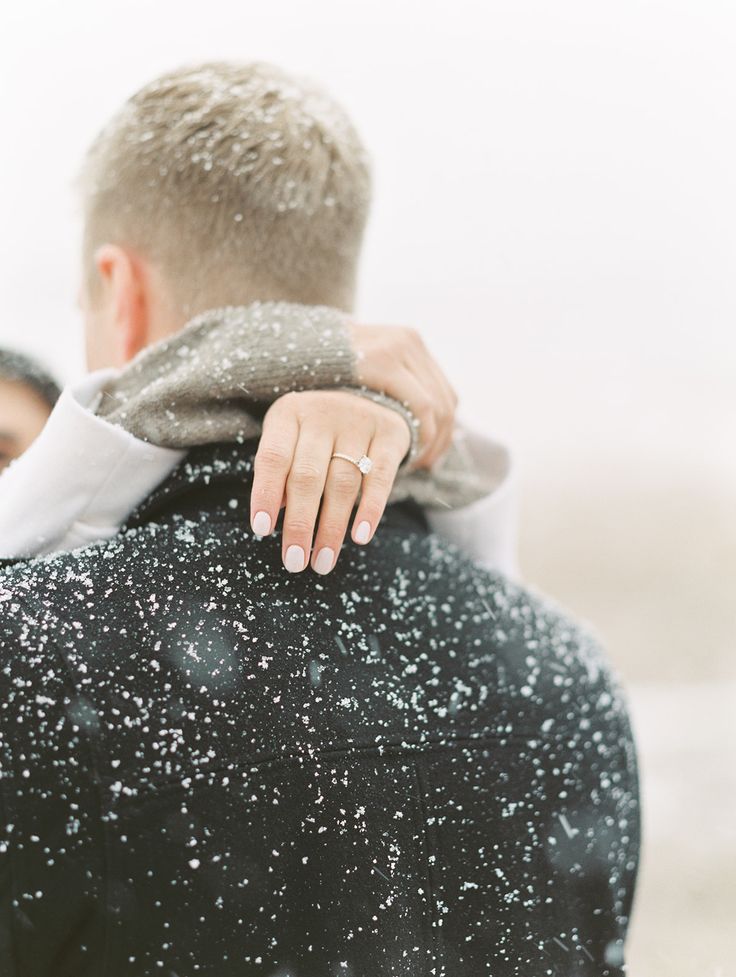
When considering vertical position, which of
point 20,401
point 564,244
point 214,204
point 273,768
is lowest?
point 273,768

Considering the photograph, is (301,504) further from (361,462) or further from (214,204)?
(214,204)

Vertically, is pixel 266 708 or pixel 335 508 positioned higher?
pixel 335 508

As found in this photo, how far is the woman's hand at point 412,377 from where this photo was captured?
2.94 feet

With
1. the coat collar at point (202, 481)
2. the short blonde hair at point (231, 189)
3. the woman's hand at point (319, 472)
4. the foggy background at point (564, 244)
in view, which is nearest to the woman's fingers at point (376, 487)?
the woman's hand at point (319, 472)

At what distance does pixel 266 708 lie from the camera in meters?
0.76

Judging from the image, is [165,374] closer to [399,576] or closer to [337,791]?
[399,576]

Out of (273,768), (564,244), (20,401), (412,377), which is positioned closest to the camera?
(273,768)

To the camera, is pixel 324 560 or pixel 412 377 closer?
pixel 324 560

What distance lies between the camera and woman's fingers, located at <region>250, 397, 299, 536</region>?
2.52 ft

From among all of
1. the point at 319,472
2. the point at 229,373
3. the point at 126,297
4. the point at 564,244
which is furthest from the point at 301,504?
the point at 564,244

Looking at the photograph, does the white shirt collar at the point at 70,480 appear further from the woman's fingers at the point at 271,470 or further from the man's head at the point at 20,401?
the man's head at the point at 20,401

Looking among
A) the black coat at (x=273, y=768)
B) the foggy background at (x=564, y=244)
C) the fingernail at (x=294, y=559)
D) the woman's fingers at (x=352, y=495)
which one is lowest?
the black coat at (x=273, y=768)

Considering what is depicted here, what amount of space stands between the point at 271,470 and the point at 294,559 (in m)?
0.08

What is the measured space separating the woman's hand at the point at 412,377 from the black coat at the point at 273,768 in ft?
0.33
